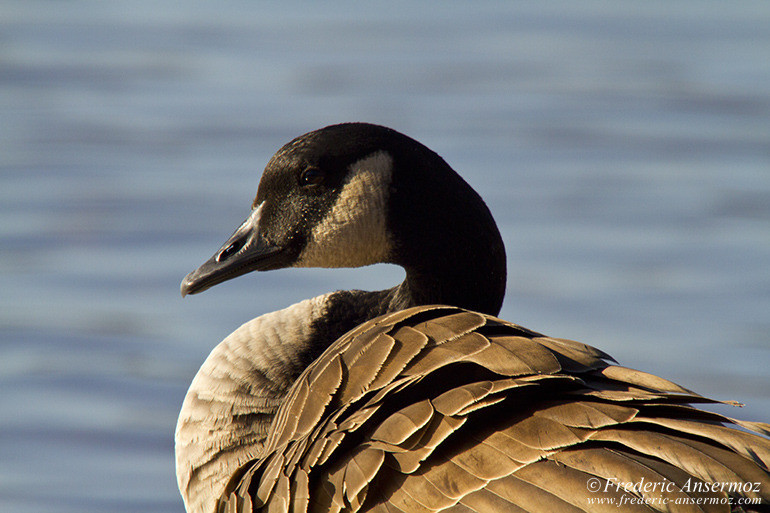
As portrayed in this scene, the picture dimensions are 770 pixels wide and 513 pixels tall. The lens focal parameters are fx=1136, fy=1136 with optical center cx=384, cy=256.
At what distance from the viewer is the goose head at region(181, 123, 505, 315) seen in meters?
4.15

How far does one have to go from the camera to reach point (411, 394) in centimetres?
334

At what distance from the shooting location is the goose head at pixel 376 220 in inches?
163

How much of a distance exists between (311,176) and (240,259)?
0.42 meters

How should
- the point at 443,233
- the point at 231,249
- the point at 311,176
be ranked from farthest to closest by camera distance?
the point at 231,249 → the point at 311,176 → the point at 443,233

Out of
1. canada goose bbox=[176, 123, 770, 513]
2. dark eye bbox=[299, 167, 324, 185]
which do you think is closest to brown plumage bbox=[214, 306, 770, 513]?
canada goose bbox=[176, 123, 770, 513]

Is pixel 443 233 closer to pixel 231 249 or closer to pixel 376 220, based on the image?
pixel 376 220

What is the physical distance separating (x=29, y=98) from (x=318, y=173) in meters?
6.49

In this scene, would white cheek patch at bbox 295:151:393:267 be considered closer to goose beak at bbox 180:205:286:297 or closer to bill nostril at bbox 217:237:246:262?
goose beak at bbox 180:205:286:297

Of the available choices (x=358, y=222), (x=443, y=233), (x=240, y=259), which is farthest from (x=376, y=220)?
(x=240, y=259)

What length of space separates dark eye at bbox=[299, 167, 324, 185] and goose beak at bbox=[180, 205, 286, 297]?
23 cm

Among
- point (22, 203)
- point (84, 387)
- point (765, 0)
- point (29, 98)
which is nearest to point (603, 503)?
point (84, 387)

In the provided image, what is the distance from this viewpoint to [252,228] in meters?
4.39

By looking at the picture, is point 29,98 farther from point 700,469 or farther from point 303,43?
point 700,469

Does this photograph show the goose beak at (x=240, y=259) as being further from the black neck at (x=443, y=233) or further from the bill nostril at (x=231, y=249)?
the black neck at (x=443, y=233)
